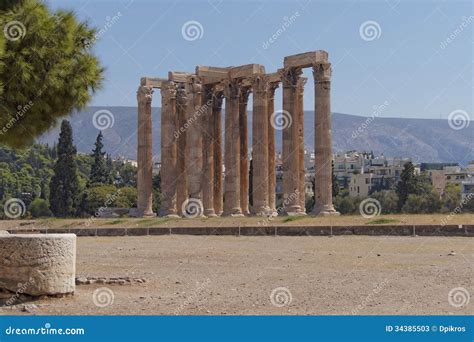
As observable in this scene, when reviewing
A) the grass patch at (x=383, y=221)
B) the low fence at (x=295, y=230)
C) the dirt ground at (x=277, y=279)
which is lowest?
the dirt ground at (x=277, y=279)

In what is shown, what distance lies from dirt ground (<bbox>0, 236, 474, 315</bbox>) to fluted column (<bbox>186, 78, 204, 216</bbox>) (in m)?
20.4

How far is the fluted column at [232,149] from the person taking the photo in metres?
46.4

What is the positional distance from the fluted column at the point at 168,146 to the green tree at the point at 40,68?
1329 inches

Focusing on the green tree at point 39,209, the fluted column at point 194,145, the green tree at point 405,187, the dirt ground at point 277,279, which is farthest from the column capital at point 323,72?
the green tree at point 39,209

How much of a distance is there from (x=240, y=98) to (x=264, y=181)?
7433mm

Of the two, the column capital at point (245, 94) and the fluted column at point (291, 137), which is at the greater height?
the column capital at point (245, 94)

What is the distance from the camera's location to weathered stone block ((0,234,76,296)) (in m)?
12.6

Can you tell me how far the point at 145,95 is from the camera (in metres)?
50.9

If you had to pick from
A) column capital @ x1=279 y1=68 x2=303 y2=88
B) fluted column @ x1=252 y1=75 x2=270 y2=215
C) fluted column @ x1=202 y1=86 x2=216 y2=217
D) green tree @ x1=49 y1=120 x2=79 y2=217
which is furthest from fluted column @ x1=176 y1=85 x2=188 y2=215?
green tree @ x1=49 y1=120 x2=79 y2=217

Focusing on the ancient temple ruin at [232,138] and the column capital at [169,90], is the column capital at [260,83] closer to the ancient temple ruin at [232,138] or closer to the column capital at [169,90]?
the ancient temple ruin at [232,138]

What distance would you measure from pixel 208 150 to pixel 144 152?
4503mm

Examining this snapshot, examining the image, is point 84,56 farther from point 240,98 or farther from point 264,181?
point 240,98

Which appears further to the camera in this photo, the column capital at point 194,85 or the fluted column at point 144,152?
the fluted column at point 144,152

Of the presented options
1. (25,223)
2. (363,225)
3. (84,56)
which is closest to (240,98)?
(25,223)
